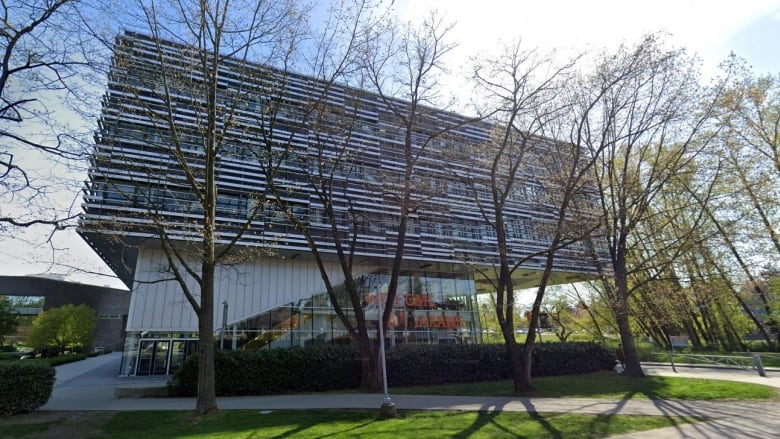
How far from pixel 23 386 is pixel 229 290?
11934 millimetres

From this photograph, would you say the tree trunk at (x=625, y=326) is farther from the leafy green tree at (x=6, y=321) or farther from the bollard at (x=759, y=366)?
the leafy green tree at (x=6, y=321)

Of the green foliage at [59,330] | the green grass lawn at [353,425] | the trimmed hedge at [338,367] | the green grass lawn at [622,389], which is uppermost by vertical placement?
the green foliage at [59,330]

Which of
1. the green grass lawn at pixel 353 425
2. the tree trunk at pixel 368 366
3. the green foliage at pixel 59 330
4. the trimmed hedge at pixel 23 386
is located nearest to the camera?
the green grass lawn at pixel 353 425

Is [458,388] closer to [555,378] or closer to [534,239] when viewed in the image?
[555,378]

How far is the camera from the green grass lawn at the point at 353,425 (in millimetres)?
8102

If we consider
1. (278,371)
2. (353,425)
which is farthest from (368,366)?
(353,425)

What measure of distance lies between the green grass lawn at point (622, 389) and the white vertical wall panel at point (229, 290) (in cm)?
1046

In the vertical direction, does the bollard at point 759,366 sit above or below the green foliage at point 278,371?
below

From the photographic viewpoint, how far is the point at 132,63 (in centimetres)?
1145

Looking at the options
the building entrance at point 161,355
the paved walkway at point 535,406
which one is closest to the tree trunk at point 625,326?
the paved walkway at point 535,406

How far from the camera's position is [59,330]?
1497 inches

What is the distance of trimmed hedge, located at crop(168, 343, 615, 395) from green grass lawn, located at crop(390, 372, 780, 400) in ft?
2.94

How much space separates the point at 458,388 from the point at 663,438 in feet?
28.3

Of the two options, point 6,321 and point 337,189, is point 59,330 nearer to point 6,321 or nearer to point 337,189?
point 6,321
